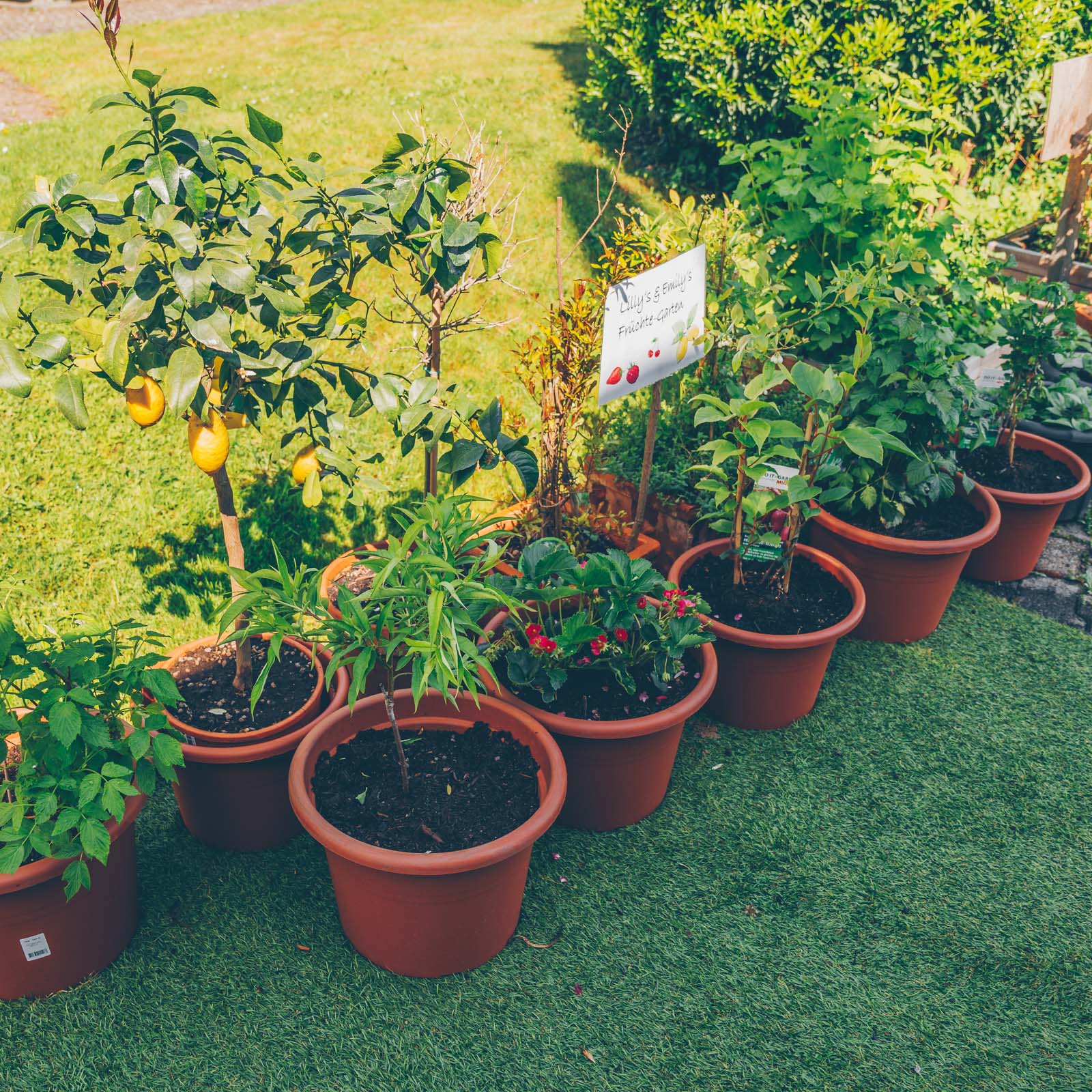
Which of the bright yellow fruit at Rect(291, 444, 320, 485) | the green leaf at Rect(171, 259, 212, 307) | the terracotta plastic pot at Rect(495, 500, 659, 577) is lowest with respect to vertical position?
the terracotta plastic pot at Rect(495, 500, 659, 577)

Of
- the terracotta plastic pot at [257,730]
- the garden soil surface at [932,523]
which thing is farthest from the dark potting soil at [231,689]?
the garden soil surface at [932,523]

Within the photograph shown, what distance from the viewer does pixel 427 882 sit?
2.11 meters

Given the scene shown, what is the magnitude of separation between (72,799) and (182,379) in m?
0.97

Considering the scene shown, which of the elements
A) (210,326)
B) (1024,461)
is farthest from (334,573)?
(1024,461)

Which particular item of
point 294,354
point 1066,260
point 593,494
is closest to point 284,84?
point 593,494

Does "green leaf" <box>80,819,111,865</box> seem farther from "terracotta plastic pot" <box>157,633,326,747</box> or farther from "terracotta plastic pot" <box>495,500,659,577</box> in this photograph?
"terracotta plastic pot" <box>495,500,659,577</box>

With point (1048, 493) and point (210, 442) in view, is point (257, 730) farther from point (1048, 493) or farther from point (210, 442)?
point (1048, 493)

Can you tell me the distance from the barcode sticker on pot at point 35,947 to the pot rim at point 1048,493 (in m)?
3.27

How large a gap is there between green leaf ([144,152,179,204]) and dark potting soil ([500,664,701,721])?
4.85 ft

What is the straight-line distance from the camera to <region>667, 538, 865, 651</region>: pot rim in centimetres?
285

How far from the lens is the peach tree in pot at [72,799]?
6.49ft

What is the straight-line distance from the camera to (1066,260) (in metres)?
4.66

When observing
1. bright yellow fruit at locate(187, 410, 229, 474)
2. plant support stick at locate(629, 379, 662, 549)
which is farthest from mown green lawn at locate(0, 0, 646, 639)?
bright yellow fruit at locate(187, 410, 229, 474)

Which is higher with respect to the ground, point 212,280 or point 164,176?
point 164,176
